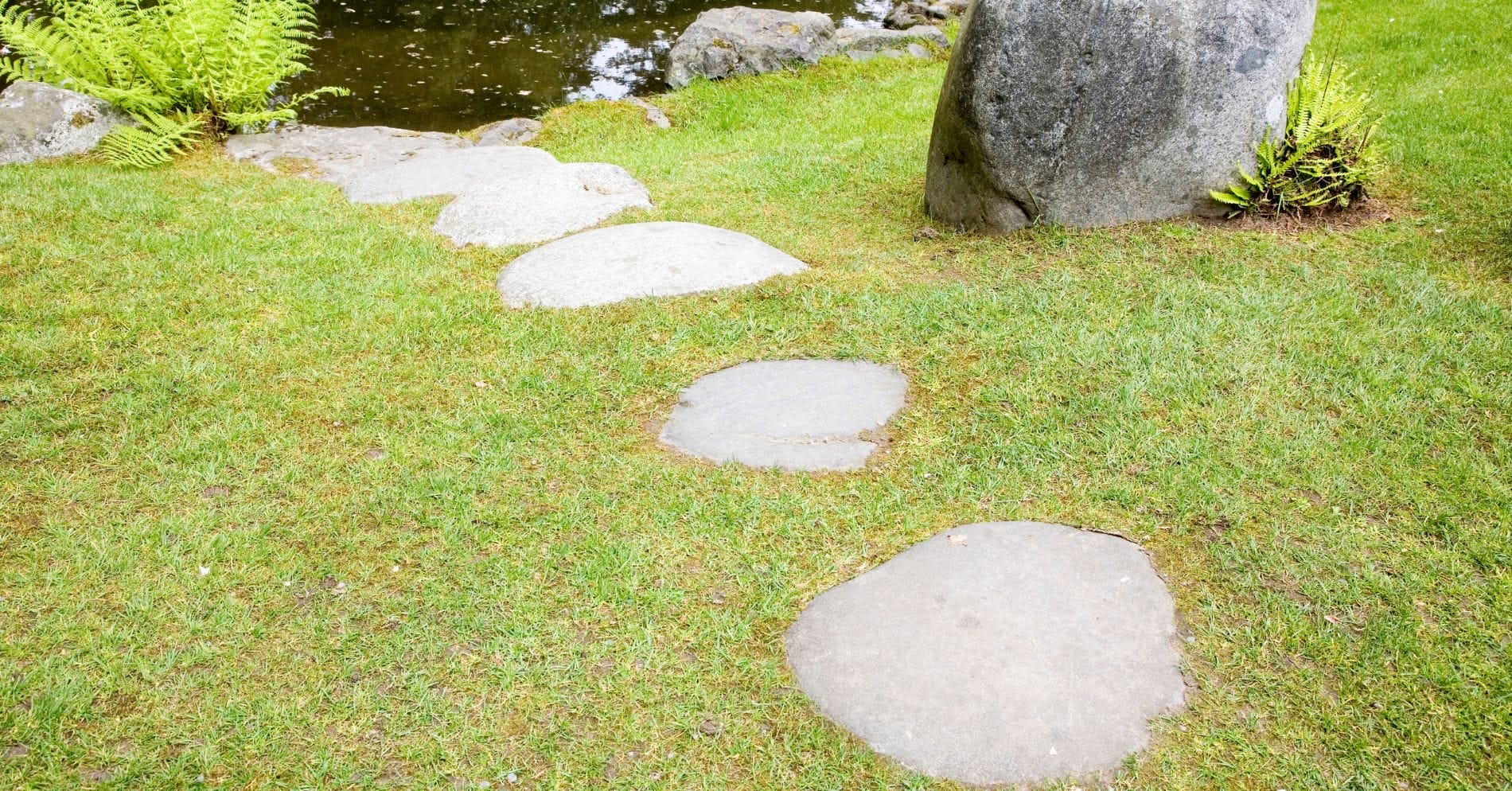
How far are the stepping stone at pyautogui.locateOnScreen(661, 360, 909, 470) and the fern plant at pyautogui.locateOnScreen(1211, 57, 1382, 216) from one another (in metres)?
2.65

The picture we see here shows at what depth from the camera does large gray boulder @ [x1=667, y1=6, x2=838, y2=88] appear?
37.2 ft

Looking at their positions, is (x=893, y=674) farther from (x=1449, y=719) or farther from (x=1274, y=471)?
(x=1274, y=471)

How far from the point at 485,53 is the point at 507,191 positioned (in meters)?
7.94

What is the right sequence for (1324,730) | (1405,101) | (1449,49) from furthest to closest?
1. (1449,49)
2. (1405,101)
3. (1324,730)

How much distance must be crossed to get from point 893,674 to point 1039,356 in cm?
206

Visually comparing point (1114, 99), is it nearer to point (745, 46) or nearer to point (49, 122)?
point (745, 46)

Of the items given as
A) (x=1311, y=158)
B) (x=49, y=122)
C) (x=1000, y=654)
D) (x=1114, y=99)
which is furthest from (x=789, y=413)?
(x=49, y=122)

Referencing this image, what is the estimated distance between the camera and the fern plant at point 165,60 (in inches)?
309

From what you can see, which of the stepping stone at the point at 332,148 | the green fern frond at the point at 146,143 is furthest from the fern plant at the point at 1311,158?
the green fern frond at the point at 146,143

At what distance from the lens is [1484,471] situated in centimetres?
359

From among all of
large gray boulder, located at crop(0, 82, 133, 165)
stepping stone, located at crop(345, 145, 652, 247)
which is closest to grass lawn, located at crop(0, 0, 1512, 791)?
stepping stone, located at crop(345, 145, 652, 247)

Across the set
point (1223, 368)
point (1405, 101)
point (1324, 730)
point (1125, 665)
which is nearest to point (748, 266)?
point (1223, 368)

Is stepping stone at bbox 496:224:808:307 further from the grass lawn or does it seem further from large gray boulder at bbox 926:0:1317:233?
large gray boulder at bbox 926:0:1317:233

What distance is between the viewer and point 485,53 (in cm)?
1352
